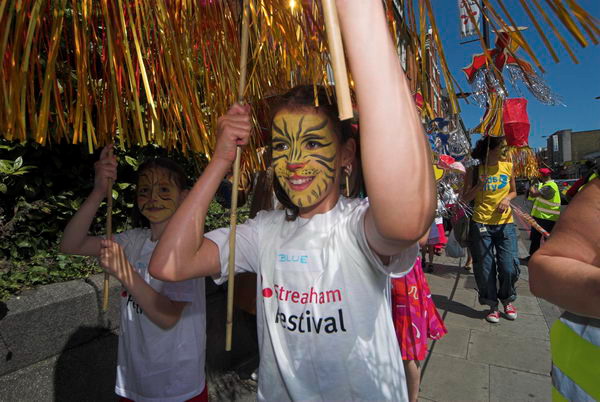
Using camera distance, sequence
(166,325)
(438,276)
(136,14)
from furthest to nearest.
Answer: (438,276), (166,325), (136,14)

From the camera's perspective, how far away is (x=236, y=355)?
3.13 m

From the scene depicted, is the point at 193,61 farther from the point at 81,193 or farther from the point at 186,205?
the point at 81,193

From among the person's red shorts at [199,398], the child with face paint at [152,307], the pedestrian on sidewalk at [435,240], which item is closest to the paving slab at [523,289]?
the pedestrian on sidewalk at [435,240]

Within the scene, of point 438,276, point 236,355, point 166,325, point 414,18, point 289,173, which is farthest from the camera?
point 438,276

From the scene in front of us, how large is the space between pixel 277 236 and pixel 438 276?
204 inches

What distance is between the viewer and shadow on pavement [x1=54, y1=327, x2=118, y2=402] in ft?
6.78

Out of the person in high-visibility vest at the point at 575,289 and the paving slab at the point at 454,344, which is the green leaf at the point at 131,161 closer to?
the person in high-visibility vest at the point at 575,289

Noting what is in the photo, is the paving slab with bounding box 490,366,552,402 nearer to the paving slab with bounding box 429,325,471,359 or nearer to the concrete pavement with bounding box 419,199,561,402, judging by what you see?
the concrete pavement with bounding box 419,199,561,402

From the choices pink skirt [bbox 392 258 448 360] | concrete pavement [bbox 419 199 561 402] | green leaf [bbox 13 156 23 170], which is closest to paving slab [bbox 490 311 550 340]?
concrete pavement [bbox 419 199 561 402]

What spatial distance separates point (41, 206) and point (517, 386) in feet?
11.9

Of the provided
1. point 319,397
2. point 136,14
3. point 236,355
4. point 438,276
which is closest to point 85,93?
point 136,14

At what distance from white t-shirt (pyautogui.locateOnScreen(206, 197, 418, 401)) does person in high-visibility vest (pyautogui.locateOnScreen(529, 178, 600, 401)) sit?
0.44 m

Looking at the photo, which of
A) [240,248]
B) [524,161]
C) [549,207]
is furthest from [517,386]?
[549,207]

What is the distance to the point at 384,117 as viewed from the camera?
2.48 feet
